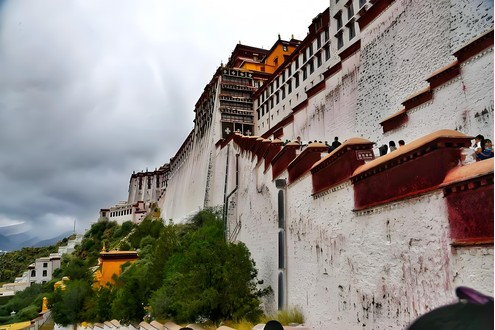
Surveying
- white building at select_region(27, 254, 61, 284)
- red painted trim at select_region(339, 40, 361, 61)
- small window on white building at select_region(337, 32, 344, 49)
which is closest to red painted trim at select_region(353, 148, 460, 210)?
red painted trim at select_region(339, 40, 361, 61)

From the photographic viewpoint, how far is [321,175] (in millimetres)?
8008

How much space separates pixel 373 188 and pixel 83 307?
23.0 meters

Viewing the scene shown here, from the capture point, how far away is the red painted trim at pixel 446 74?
337 inches

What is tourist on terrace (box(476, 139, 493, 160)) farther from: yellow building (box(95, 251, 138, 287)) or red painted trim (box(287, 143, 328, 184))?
yellow building (box(95, 251, 138, 287))

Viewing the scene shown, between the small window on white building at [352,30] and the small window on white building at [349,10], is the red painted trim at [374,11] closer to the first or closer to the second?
the small window on white building at [352,30]

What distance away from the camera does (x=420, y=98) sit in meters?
9.56

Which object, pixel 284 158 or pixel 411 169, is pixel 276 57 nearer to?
pixel 284 158

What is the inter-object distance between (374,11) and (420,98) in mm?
6111

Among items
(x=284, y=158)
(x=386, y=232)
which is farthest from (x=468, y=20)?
(x=386, y=232)

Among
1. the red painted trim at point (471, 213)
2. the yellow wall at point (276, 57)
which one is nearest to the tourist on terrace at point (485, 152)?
the red painted trim at point (471, 213)

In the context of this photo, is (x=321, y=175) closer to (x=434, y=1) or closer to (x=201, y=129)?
(x=434, y=1)

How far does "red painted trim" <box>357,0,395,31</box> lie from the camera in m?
13.6

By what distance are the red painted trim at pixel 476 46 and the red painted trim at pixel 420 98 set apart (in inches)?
41.8

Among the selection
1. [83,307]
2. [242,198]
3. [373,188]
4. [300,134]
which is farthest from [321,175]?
[83,307]
